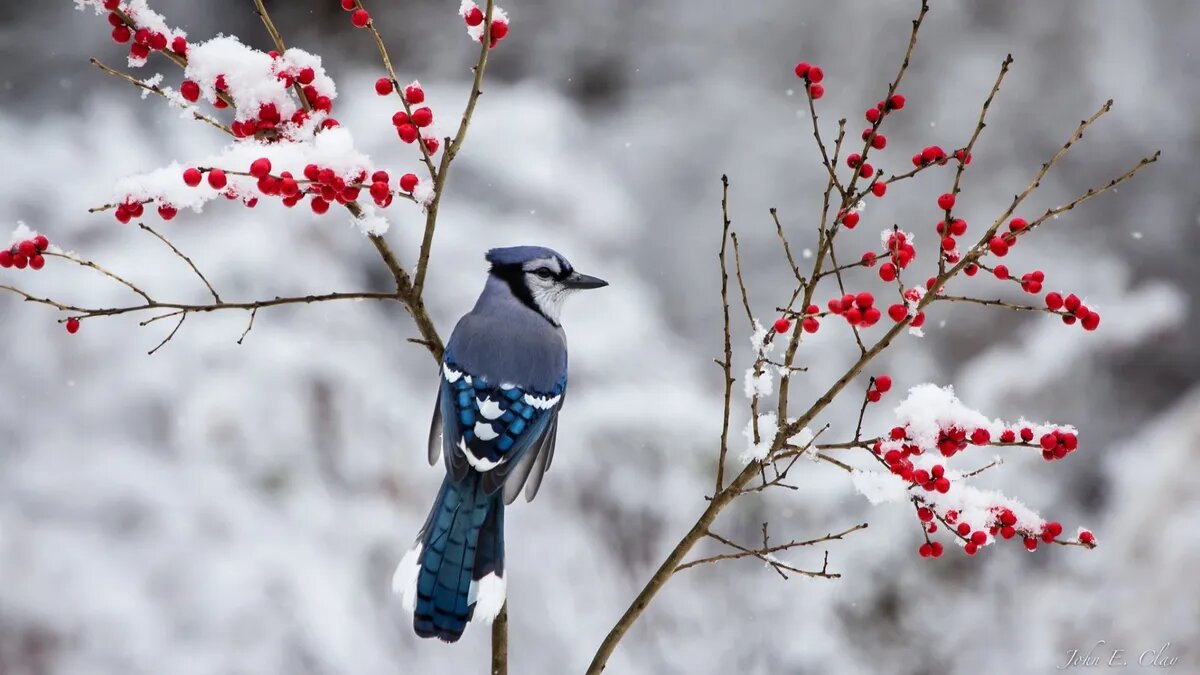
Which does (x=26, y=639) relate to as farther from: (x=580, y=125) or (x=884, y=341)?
(x=884, y=341)

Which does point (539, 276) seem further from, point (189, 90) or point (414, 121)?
point (189, 90)

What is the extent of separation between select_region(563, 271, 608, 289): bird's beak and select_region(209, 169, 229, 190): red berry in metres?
0.55

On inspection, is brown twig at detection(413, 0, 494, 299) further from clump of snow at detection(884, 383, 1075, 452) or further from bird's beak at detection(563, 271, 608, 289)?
clump of snow at detection(884, 383, 1075, 452)

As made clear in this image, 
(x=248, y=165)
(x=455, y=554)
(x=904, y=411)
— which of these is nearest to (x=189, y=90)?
(x=248, y=165)

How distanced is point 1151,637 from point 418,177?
228cm

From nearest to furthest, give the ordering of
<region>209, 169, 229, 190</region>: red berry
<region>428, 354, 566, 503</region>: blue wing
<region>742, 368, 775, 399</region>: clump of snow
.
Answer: <region>209, 169, 229, 190</region>: red berry
<region>742, 368, 775, 399</region>: clump of snow
<region>428, 354, 566, 503</region>: blue wing

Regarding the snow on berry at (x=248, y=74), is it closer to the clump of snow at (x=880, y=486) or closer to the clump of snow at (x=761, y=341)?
the clump of snow at (x=761, y=341)

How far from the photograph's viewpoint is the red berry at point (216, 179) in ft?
3.72

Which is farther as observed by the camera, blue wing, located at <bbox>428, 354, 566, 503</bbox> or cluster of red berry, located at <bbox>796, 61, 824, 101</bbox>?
blue wing, located at <bbox>428, 354, 566, 503</bbox>

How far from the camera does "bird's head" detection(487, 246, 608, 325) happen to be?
1553mm

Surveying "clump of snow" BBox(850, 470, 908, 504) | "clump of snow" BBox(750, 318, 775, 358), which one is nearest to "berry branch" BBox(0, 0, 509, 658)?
"clump of snow" BBox(750, 318, 775, 358)

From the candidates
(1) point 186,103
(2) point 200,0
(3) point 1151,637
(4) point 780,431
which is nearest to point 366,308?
(2) point 200,0

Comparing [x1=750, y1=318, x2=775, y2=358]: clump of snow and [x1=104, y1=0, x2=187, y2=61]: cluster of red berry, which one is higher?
[x1=104, y1=0, x2=187, y2=61]: cluster of red berry

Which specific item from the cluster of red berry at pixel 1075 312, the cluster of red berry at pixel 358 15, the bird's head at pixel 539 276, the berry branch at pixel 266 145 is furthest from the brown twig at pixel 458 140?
the cluster of red berry at pixel 1075 312
